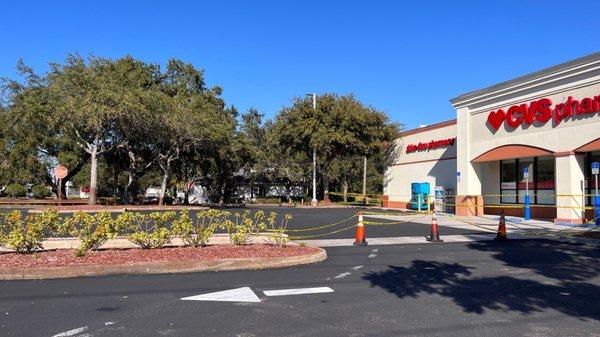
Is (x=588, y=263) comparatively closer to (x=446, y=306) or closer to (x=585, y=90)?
(x=446, y=306)

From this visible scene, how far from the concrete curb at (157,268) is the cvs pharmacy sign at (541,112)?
1571 centimetres

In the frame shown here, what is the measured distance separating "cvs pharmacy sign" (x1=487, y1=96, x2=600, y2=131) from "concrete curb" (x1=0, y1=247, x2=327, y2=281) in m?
15.7

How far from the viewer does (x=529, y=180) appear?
1030 inches

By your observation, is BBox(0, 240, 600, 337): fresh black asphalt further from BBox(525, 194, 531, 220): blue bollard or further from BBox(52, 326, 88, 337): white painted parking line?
BBox(525, 194, 531, 220): blue bollard

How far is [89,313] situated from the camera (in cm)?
668

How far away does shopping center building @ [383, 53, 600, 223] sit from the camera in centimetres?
2186

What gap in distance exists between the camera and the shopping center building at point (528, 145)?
21.9 m

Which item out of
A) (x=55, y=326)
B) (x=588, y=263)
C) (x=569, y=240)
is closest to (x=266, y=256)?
(x=55, y=326)

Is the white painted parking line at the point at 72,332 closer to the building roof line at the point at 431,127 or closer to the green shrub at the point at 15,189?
the building roof line at the point at 431,127

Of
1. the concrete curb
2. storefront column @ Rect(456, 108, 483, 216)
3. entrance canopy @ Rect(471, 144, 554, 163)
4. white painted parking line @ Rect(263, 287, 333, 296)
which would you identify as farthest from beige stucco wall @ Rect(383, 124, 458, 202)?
white painted parking line @ Rect(263, 287, 333, 296)

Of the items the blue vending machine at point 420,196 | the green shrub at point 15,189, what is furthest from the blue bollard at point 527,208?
the green shrub at point 15,189

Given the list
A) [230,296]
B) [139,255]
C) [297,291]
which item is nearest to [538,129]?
[297,291]

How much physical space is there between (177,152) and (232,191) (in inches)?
1222

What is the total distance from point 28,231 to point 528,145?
21033 millimetres
